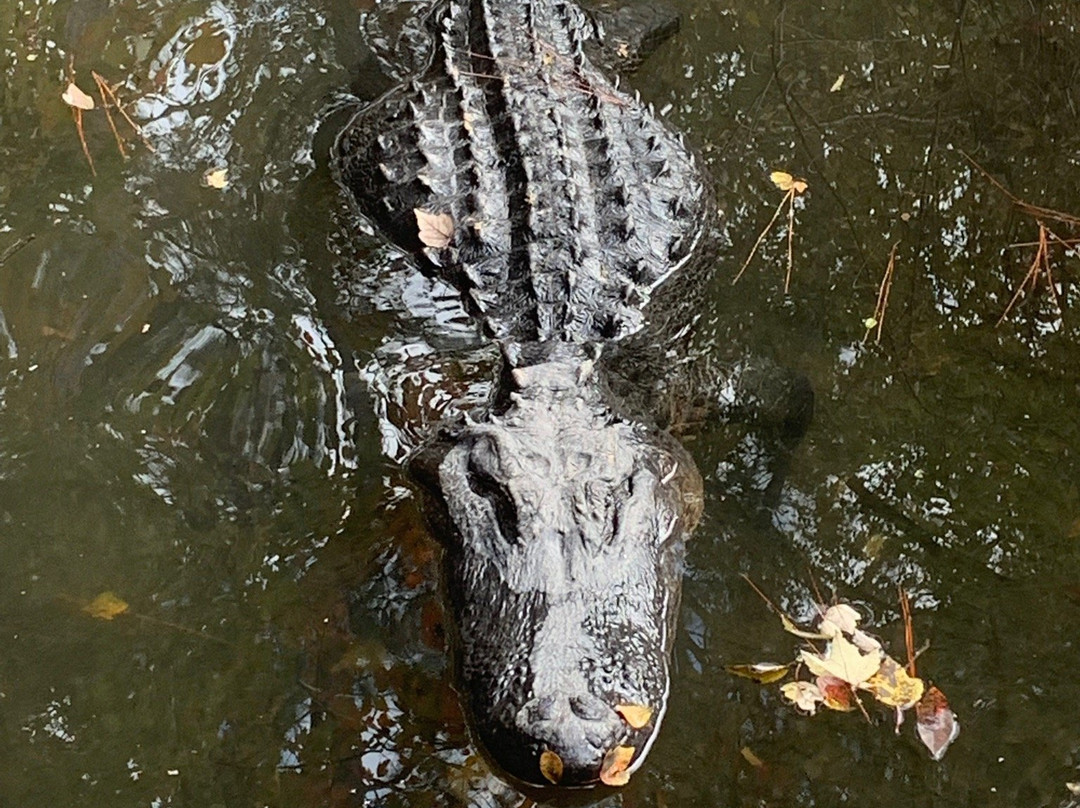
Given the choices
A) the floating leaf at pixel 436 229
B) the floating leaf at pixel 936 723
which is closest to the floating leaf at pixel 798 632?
the floating leaf at pixel 936 723

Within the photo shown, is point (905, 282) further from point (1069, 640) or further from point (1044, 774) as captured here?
point (1044, 774)

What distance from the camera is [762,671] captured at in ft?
10.5

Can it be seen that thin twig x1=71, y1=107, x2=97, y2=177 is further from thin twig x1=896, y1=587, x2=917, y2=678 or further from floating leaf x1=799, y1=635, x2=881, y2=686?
thin twig x1=896, y1=587, x2=917, y2=678

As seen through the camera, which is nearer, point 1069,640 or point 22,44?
point 1069,640

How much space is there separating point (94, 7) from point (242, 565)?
10.9 ft

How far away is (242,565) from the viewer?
3.45 metres

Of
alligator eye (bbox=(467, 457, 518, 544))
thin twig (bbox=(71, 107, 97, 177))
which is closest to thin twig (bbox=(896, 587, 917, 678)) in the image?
alligator eye (bbox=(467, 457, 518, 544))

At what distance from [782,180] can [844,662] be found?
2329mm

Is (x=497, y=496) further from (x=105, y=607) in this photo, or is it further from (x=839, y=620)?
(x=105, y=607)

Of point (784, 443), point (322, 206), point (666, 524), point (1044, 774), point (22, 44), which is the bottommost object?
point (1044, 774)

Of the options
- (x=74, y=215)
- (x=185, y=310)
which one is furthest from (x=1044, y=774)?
(x=74, y=215)

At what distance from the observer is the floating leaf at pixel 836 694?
3111 millimetres

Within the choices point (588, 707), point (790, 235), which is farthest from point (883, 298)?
point (588, 707)

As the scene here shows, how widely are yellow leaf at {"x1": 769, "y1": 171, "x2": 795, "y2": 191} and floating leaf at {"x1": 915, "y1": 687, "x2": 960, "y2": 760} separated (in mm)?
2342
